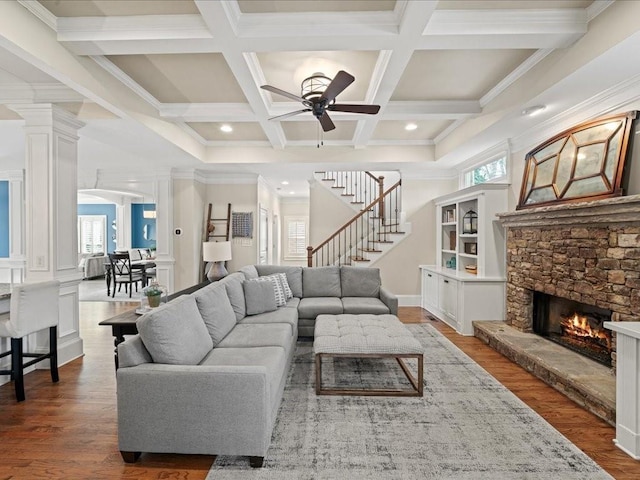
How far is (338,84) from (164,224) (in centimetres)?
487

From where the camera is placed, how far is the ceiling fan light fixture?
10.6ft

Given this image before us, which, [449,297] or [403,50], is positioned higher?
[403,50]

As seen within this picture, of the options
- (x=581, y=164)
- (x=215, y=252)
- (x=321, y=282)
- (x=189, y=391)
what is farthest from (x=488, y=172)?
(x=189, y=391)

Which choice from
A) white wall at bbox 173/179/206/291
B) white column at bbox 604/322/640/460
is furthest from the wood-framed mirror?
white wall at bbox 173/179/206/291

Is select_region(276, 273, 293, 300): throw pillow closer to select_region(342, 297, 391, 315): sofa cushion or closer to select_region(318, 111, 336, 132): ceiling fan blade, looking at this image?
select_region(342, 297, 391, 315): sofa cushion

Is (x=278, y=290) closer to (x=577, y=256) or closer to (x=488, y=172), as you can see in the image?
(x=577, y=256)

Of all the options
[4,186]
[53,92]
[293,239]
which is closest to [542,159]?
[53,92]

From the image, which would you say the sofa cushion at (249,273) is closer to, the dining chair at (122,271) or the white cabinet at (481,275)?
the white cabinet at (481,275)

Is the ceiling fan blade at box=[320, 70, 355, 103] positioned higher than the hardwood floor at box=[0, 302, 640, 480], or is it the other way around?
the ceiling fan blade at box=[320, 70, 355, 103]

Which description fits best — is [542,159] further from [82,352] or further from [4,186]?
[4,186]

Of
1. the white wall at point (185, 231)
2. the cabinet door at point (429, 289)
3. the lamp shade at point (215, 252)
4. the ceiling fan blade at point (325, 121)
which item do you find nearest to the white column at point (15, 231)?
the white wall at point (185, 231)

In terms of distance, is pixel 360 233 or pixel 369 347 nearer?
pixel 369 347

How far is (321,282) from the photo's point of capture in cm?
499

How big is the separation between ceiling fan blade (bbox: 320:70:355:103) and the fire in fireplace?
128 inches
